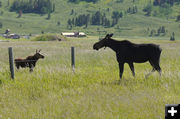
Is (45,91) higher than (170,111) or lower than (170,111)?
lower

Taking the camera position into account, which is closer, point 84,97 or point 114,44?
point 84,97

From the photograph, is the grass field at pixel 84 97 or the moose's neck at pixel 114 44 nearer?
the grass field at pixel 84 97

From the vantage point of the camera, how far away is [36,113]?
6273 millimetres

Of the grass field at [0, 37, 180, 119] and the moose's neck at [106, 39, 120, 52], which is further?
the moose's neck at [106, 39, 120, 52]

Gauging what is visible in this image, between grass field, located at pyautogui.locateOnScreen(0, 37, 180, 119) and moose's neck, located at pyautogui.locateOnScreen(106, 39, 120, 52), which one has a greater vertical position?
moose's neck, located at pyautogui.locateOnScreen(106, 39, 120, 52)

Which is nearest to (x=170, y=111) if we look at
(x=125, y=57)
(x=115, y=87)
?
(x=115, y=87)

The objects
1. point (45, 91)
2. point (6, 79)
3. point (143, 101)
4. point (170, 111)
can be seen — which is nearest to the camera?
point (170, 111)

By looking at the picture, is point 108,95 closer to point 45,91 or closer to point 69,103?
point 69,103

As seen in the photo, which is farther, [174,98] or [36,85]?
[36,85]

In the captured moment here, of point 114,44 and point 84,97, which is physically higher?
point 114,44

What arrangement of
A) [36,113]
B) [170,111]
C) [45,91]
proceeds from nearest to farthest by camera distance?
[170,111] < [36,113] < [45,91]

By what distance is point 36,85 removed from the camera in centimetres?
912

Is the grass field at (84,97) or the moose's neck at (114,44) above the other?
the moose's neck at (114,44)

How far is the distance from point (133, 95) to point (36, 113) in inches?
114
